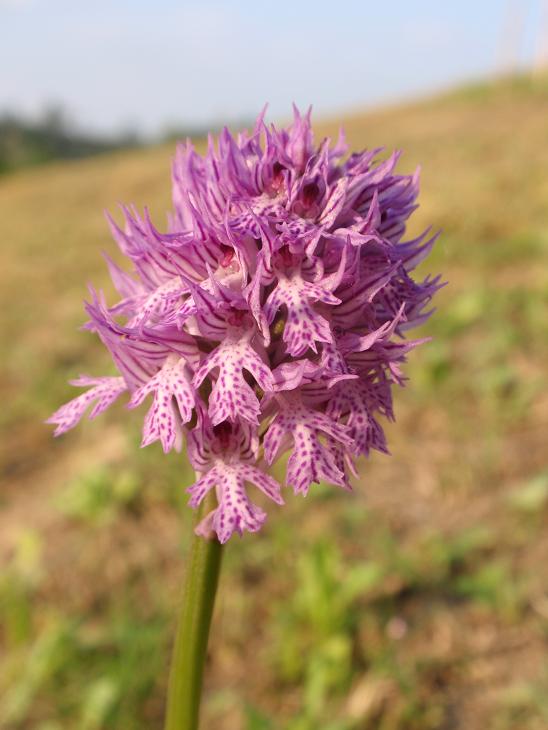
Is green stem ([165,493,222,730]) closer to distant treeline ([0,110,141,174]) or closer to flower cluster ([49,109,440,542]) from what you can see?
flower cluster ([49,109,440,542])

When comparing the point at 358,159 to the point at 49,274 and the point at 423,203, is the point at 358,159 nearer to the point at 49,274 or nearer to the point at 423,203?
the point at 423,203

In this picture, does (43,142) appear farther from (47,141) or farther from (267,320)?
(267,320)

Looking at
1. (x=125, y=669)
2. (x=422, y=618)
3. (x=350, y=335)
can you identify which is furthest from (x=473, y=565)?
(x=350, y=335)

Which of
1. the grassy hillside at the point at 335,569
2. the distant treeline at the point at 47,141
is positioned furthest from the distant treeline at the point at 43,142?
the grassy hillside at the point at 335,569

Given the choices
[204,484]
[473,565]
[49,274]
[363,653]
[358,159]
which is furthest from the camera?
[49,274]

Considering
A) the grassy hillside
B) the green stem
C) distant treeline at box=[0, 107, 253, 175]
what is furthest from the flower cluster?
distant treeline at box=[0, 107, 253, 175]

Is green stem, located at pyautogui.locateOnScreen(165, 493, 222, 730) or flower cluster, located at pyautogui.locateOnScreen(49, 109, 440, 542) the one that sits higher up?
flower cluster, located at pyautogui.locateOnScreen(49, 109, 440, 542)

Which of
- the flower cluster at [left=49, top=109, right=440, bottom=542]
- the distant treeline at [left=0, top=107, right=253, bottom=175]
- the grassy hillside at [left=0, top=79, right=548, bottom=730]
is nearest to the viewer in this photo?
the flower cluster at [left=49, top=109, right=440, bottom=542]
